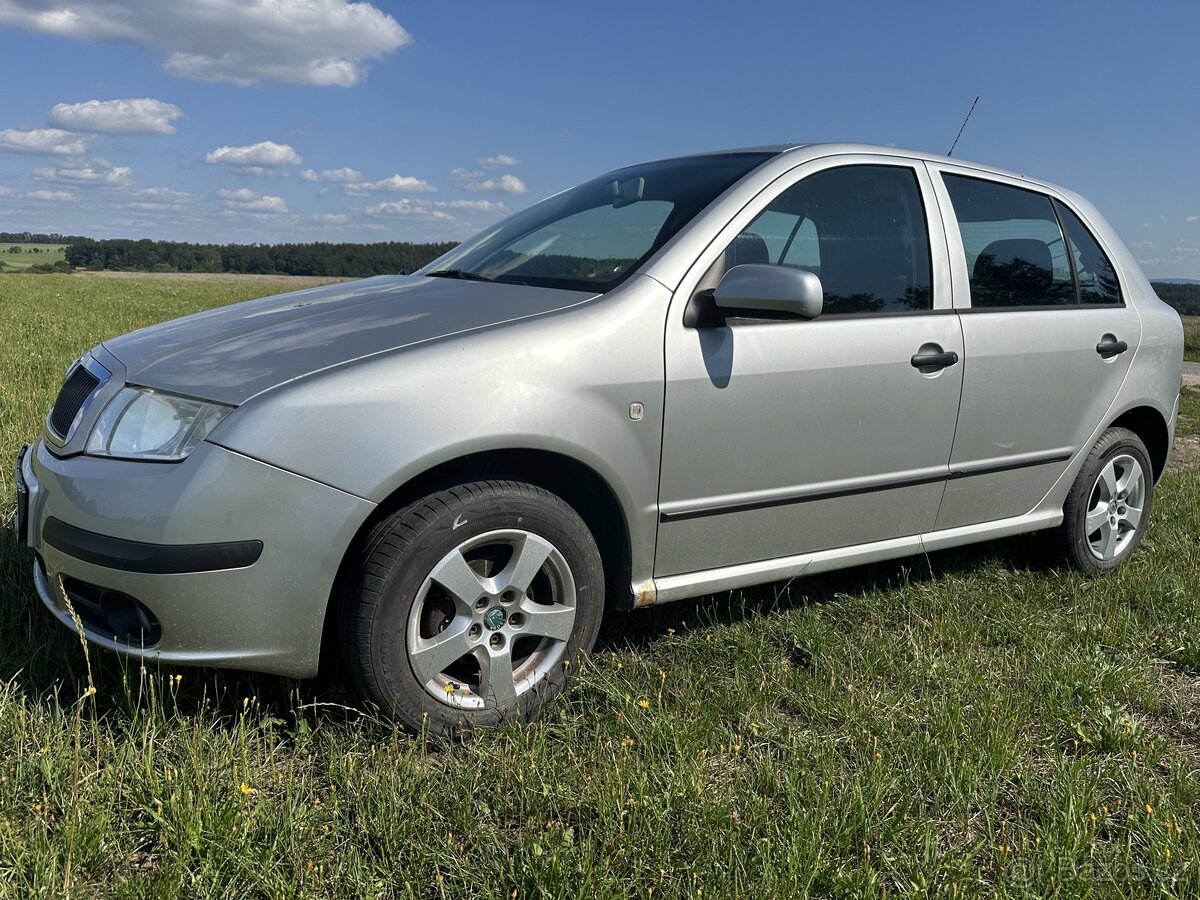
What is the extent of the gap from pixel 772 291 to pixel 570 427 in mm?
688

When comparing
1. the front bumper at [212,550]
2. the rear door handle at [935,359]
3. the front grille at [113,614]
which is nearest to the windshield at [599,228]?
the rear door handle at [935,359]

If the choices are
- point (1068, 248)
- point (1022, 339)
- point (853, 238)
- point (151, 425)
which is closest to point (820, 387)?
point (853, 238)

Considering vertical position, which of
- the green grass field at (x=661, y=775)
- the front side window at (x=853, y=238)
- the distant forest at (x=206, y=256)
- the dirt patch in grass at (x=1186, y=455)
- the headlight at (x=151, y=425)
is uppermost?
the distant forest at (x=206, y=256)

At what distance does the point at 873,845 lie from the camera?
2150 millimetres

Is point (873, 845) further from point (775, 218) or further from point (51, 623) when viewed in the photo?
point (51, 623)

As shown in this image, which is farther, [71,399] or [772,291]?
[71,399]

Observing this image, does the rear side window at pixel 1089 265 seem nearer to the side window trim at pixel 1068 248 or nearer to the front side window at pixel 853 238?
the side window trim at pixel 1068 248

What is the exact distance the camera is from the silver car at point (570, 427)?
2.27 metres

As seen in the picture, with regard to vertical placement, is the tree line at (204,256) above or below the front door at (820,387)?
above

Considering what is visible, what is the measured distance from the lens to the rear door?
3479 mm

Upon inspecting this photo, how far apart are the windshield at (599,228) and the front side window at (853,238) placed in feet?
0.66

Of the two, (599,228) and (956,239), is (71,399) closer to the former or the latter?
(599,228)

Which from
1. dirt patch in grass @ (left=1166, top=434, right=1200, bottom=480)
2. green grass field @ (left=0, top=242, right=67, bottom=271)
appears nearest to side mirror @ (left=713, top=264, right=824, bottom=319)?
dirt patch in grass @ (left=1166, top=434, right=1200, bottom=480)

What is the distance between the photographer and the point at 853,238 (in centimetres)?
325
